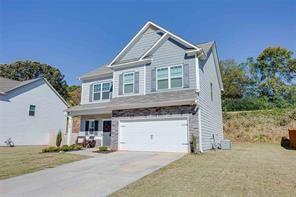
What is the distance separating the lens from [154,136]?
13.4 metres

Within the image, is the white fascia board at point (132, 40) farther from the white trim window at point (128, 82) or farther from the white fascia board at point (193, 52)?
the white fascia board at point (193, 52)

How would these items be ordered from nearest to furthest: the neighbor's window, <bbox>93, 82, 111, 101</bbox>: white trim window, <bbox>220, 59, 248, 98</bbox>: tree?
<bbox>93, 82, 111, 101</bbox>: white trim window < the neighbor's window < <bbox>220, 59, 248, 98</bbox>: tree

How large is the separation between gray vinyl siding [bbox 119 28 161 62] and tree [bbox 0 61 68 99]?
32369mm

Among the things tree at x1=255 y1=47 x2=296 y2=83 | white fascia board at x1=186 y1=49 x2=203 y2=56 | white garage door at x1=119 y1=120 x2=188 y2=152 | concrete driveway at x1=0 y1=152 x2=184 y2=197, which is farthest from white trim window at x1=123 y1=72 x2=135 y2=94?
tree at x1=255 y1=47 x2=296 y2=83

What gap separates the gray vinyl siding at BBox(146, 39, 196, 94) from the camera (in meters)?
13.2

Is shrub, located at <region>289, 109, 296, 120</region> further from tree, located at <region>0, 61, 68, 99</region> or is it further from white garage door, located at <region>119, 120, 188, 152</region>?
tree, located at <region>0, 61, 68, 99</region>

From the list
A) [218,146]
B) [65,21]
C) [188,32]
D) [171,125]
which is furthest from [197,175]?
[188,32]

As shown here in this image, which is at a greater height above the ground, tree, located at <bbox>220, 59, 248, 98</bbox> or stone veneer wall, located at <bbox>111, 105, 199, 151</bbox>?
tree, located at <bbox>220, 59, 248, 98</bbox>

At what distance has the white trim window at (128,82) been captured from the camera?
15289mm

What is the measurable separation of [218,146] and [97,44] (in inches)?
567

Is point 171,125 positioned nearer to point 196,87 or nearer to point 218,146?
point 196,87

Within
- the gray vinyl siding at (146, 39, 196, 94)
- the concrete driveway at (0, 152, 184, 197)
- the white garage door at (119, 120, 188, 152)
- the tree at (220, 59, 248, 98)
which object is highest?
the tree at (220, 59, 248, 98)

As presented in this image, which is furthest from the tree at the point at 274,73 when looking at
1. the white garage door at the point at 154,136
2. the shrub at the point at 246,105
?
the white garage door at the point at 154,136

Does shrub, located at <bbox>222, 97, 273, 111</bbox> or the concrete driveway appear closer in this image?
the concrete driveway
